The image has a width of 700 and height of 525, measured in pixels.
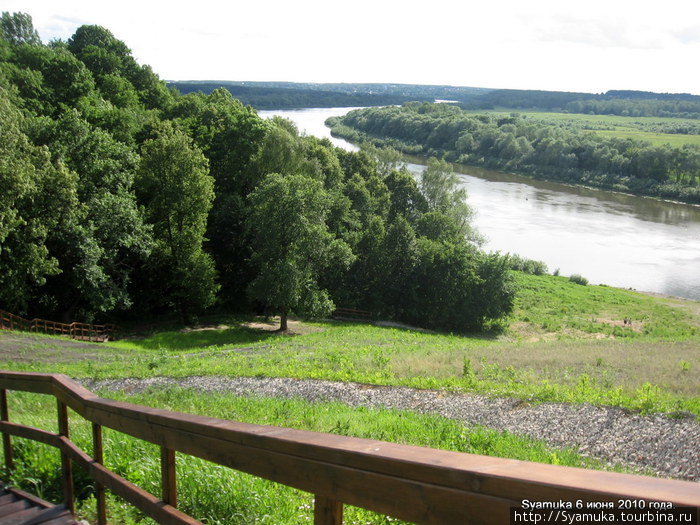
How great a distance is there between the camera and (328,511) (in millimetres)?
A: 2156

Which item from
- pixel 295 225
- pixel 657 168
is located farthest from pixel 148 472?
pixel 657 168

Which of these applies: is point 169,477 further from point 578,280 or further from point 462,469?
point 578,280

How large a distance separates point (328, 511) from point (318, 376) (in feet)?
46.2

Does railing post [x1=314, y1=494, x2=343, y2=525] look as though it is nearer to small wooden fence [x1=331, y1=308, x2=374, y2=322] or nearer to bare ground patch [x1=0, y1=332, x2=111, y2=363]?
bare ground patch [x1=0, y1=332, x2=111, y2=363]

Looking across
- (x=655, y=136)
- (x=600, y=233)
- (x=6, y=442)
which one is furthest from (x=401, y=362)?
(x=655, y=136)

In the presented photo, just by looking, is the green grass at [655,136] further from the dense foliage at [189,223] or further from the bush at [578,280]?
the dense foliage at [189,223]

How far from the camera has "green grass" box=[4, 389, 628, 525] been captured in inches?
167

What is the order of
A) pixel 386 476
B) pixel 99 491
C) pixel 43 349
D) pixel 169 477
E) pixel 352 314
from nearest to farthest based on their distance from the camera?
pixel 386 476 → pixel 169 477 → pixel 99 491 → pixel 43 349 → pixel 352 314

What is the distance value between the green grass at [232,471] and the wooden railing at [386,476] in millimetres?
1165

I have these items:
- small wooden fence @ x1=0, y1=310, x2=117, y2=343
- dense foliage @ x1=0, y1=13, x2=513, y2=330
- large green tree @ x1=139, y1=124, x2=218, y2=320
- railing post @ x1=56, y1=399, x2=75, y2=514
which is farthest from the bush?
railing post @ x1=56, y1=399, x2=75, y2=514

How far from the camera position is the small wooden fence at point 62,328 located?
24516 mm

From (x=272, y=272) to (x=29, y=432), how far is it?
25496 millimetres

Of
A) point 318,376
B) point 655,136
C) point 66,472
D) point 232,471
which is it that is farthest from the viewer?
point 655,136

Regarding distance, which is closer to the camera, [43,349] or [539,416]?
[539,416]
